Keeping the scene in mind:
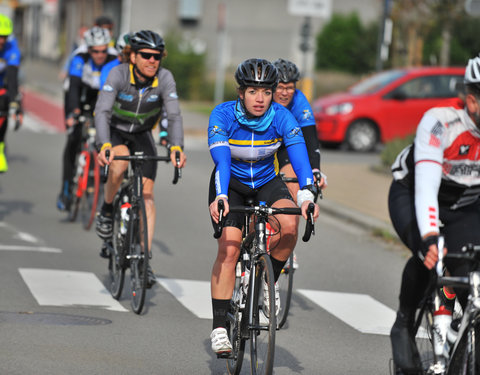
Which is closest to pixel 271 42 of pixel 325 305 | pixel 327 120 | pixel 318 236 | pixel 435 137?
pixel 327 120

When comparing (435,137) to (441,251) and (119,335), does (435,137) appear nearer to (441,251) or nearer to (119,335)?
(441,251)

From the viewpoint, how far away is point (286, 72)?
26.5 feet

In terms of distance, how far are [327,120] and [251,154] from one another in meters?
15.3

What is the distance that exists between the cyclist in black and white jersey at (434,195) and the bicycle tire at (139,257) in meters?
2.85

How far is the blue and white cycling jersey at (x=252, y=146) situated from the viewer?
605 cm

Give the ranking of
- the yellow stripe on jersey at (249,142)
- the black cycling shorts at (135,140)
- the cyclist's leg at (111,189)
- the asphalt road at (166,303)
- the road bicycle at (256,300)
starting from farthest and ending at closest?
the black cycling shorts at (135,140)
the cyclist's leg at (111,189)
the asphalt road at (166,303)
the yellow stripe on jersey at (249,142)
the road bicycle at (256,300)

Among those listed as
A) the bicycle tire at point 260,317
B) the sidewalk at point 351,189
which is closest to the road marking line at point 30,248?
the sidewalk at point 351,189

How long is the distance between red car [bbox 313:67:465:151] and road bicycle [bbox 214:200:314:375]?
51.0 feet

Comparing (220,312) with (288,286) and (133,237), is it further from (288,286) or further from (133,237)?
(133,237)

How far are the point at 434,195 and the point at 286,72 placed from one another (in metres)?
3.42

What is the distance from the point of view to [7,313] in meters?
7.52

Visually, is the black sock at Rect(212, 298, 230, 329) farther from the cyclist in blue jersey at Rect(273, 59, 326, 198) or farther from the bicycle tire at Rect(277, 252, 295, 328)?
the cyclist in blue jersey at Rect(273, 59, 326, 198)

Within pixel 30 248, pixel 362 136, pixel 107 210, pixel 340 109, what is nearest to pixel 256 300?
pixel 107 210

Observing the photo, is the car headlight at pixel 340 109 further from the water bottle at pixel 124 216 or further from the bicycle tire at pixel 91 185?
the water bottle at pixel 124 216
